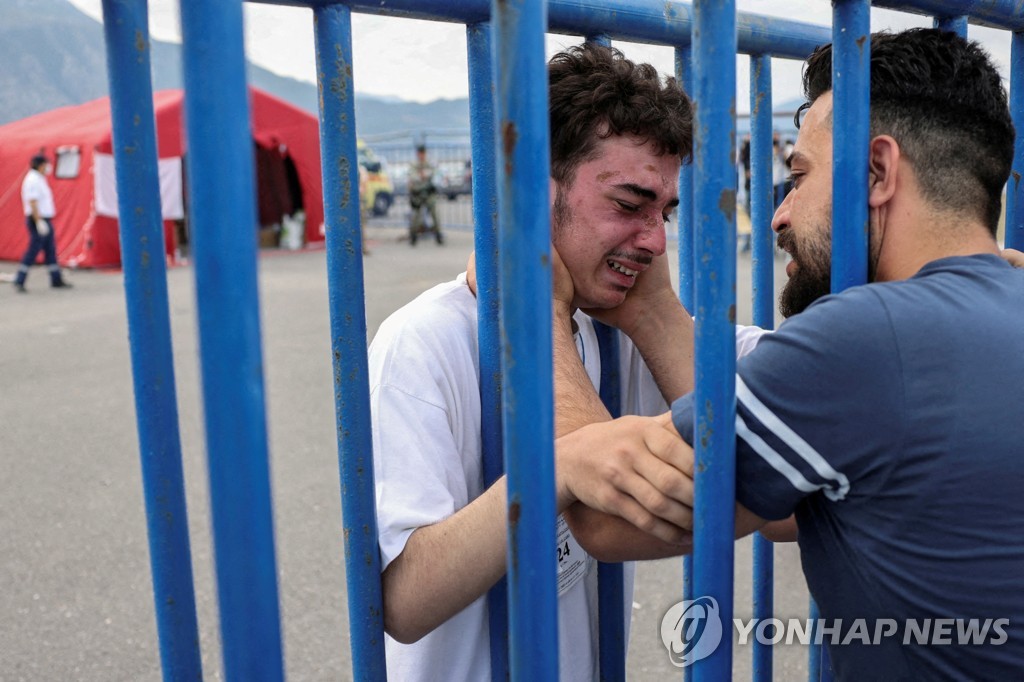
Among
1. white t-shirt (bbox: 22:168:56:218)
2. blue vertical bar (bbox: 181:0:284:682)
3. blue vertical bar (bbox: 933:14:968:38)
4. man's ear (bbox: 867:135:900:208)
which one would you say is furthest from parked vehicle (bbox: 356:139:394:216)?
blue vertical bar (bbox: 181:0:284:682)

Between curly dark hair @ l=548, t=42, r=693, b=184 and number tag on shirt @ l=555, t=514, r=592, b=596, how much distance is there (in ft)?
2.43

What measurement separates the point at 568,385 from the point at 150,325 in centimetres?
63

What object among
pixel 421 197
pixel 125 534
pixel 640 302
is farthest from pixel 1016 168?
pixel 421 197

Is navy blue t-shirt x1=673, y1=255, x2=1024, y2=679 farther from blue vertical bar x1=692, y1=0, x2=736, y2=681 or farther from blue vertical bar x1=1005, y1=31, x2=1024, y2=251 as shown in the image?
blue vertical bar x1=1005, y1=31, x2=1024, y2=251

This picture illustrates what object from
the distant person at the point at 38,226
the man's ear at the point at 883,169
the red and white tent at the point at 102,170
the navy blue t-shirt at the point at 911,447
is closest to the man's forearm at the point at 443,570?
the navy blue t-shirt at the point at 911,447

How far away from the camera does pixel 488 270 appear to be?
1.38 m

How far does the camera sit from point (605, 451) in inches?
46.7

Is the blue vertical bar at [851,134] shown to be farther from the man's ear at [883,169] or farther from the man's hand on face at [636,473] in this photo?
the man's hand on face at [636,473]

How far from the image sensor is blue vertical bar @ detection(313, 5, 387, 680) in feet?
4.07

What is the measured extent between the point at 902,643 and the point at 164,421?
0.92 m

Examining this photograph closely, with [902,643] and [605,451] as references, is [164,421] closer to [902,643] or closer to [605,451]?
[605,451]

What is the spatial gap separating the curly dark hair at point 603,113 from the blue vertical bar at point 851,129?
0.74 m

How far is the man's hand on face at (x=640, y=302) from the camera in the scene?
1825 mm

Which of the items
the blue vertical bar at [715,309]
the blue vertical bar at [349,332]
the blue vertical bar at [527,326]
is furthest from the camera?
the blue vertical bar at [349,332]
